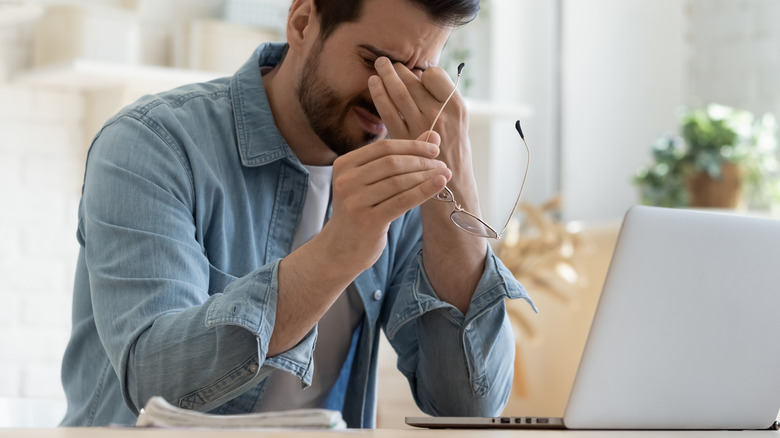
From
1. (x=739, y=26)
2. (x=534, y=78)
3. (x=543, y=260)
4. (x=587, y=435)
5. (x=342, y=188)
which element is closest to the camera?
(x=587, y=435)

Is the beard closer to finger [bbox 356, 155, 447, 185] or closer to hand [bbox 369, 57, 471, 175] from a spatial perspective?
hand [bbox 369, 57, 471, 175]

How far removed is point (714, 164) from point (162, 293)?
197 cm

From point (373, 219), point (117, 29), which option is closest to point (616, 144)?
point (117, 29)

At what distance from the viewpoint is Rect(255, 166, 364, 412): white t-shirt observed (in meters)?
1.31

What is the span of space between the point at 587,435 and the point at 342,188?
0.33m

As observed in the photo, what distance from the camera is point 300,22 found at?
4.41 ft

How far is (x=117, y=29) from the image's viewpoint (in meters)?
2.30

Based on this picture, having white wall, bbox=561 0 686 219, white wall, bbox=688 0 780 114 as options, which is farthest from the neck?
white wall, bbox=688 0 780 114

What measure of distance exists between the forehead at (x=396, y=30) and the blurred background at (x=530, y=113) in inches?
35.8

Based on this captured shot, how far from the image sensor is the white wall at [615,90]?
3.08 m

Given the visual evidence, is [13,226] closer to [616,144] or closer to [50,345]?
[50,345]

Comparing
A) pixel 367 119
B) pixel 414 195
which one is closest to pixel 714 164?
pixel 367 119

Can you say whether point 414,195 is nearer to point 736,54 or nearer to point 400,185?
point 400,185

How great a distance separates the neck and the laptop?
1.82ft
